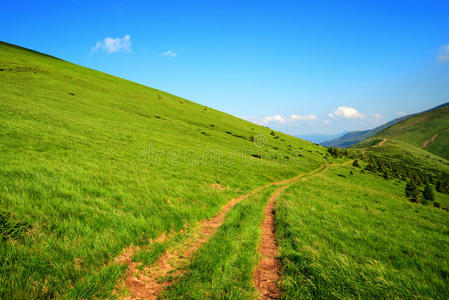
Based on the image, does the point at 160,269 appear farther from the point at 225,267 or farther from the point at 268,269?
the point at 268,269

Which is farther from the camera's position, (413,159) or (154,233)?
(413,159)

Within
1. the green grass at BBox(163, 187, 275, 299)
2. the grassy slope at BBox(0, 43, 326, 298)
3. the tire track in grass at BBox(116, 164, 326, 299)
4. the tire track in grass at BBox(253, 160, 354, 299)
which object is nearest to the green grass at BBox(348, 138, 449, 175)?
the tire track in grass at BBox(253, 160, 354, 299)

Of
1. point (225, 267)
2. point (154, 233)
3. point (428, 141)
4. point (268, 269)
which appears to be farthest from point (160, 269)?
point (428, 141)

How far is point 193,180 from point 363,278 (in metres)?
11.6

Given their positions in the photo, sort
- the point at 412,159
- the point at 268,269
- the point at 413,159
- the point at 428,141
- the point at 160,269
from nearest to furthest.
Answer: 1. the point at 160,269
2. the point at 268,269
3. the point at 412,159
4. the point at 413,159
5. the point at 428,141

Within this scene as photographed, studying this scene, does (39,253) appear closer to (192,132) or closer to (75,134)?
(75,134)

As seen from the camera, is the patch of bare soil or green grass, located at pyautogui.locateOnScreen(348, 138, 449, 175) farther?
green grass, located at pyautogui.locateOnScreen(348, 138, 449, 175)

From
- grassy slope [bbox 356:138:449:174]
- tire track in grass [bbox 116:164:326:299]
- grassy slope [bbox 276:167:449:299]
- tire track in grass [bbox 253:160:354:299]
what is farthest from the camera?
grassy slope [bbox 356:138:449:174]

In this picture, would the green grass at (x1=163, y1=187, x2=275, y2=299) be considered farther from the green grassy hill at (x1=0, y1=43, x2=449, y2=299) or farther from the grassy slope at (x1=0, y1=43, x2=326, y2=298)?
the grassy slope at (x1=0, y1=43, x2=326, y2=298)

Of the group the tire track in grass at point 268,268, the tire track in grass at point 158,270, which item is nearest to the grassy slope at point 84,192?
the tire track in grass at point 158,270

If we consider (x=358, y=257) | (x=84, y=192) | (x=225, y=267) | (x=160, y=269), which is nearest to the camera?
(x=225, y=267)

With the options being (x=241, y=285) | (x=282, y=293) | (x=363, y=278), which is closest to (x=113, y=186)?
(x=241, y=285)

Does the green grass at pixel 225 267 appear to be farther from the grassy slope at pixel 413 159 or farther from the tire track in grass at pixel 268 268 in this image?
the grassy slope at pixel 413 159

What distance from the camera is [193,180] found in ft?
46.6
